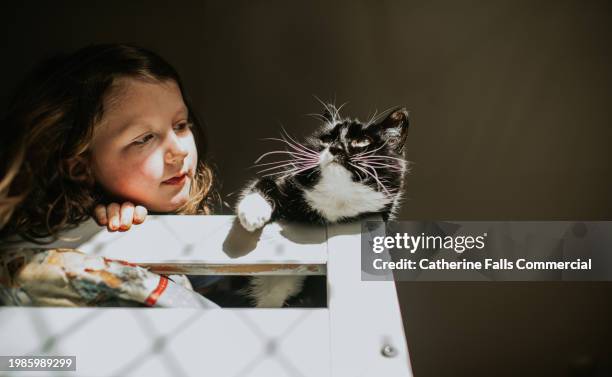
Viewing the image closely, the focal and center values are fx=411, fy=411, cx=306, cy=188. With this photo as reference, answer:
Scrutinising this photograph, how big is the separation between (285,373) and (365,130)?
1.65 feet

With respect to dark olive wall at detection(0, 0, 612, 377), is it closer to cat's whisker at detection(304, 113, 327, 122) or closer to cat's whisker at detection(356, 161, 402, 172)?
cat's whisker at detection(304, 113, 327, 122)

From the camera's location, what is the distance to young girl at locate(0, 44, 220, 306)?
78 centimetres

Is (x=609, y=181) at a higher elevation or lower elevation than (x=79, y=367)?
higher

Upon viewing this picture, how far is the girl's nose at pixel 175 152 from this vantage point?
820 millimetres

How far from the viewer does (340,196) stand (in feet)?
2.72

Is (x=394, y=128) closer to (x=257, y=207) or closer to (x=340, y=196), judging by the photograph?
(x=340, y=196)

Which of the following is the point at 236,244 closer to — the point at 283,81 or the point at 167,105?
the point at 167,105

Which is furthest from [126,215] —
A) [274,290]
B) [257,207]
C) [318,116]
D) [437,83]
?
[437,83]

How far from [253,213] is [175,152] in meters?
0.22

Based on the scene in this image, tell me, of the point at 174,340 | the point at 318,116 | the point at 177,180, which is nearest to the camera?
the point at 174,340

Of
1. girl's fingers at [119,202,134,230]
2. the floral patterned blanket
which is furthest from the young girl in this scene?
the floral patterned blanket

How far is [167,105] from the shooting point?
0.83 metres

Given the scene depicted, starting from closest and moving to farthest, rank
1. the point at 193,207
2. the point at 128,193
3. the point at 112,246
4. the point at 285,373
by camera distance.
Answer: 1. the point at 285,373
2. the point at 112,246
3. the point at 128,193
4. the point at 193,207

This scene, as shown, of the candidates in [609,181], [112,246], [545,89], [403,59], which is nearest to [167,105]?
[112,246]
